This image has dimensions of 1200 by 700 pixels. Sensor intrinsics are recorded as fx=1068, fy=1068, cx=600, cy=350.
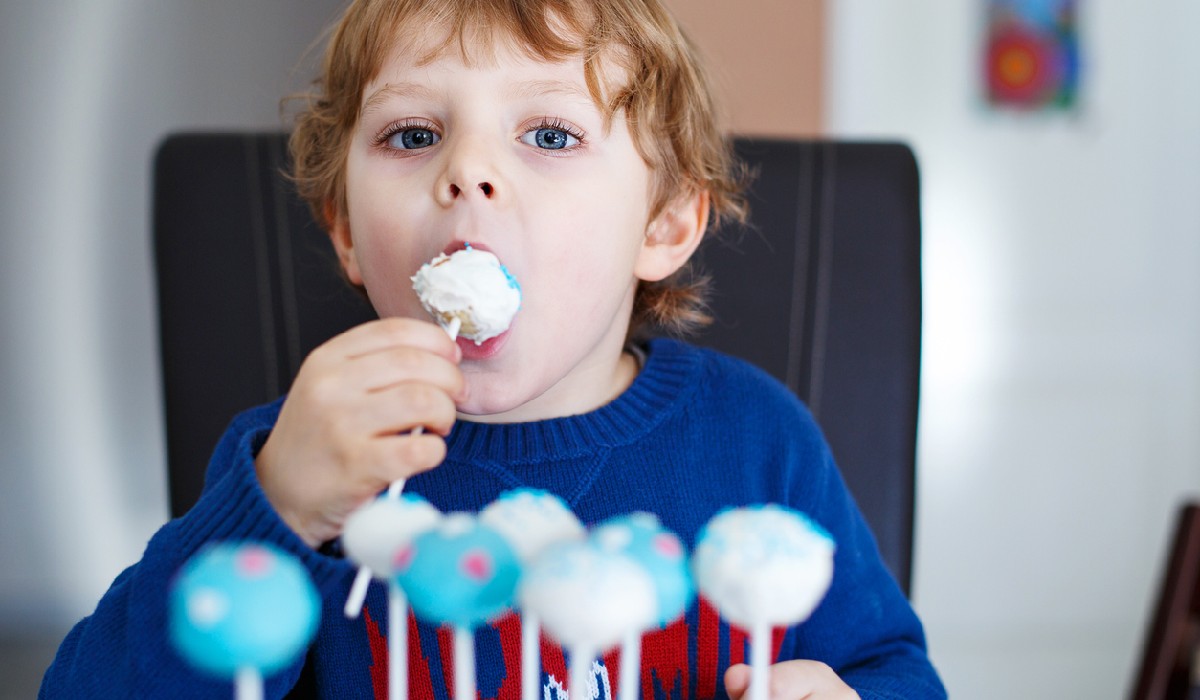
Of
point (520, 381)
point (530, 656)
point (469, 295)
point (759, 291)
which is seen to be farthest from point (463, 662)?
point (759, 291)

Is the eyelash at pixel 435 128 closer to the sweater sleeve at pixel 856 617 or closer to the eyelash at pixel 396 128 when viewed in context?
the eyelash at pixel 396 128

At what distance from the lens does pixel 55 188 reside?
81.5 inches

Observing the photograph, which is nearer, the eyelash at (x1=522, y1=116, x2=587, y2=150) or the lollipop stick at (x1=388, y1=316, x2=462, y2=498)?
the lollipop stick at (x1=388, y1=316, x2=462, y2=498)

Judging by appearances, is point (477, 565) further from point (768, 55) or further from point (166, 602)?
point (768, 55)

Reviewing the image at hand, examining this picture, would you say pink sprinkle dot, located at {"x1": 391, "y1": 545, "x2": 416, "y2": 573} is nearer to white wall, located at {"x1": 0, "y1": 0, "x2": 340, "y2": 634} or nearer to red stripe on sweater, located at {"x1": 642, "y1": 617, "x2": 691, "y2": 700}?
red stripe on sweater, located at {"x1": 642, "y1": 617, "x2": 691, "y2": 700}

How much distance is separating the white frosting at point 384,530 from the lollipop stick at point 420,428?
46mm

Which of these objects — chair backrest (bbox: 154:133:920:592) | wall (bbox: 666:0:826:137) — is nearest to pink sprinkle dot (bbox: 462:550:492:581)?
chair backrest (bbox: 154:133:920:592)

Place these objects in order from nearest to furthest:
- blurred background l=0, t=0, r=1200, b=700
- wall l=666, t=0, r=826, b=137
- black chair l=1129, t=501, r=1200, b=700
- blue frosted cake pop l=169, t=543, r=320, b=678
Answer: blue frosted cake pop l=169, t=543, r=320, b=678 → black chair l=1129, t=501, r=1200, b=700 → wall l=666, t=0, r=826, b=137 → blurred background l=0, t=0, r=1200, b=700

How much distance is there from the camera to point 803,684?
71cm

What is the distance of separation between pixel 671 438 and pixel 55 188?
164 cm

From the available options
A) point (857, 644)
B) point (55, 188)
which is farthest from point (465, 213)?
point (55, 188)

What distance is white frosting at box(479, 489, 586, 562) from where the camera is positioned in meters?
0.44

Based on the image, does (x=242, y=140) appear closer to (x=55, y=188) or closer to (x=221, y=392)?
(x=221, y=392)

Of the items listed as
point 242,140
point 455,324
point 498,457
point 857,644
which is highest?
point 242,140
